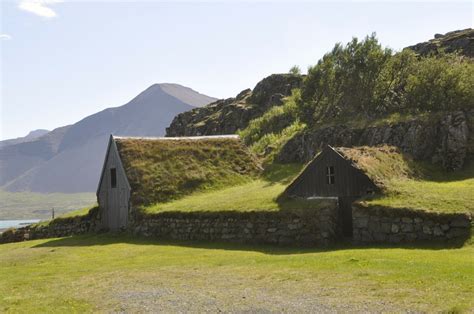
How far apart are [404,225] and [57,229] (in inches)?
1269

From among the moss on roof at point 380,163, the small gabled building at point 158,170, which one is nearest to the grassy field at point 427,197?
the moss on roof at point 380,163

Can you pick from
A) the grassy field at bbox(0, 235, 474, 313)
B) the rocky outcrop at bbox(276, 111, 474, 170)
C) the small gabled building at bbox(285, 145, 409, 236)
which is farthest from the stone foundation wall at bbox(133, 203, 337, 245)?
the rocky outcrop at bbox(276, 111, 474, 170)

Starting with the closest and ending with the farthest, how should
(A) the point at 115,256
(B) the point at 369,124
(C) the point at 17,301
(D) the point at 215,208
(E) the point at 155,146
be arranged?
(C) the point at 17,301
(A) the point at 115,256
(D) the point at 215,208
(B) the point at 369,124
(E) the point at 155,146

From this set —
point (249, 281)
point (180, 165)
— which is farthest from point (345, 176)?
point (180, 165)

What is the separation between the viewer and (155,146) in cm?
4534

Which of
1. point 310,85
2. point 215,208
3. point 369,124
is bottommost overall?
point 215,208

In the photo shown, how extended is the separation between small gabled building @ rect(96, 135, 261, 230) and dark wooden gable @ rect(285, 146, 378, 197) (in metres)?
13.0

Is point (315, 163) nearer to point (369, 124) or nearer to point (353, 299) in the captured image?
point (369, 124)

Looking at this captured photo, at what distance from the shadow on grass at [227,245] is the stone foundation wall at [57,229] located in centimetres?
241

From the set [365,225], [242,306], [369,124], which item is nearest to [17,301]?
[242,306]

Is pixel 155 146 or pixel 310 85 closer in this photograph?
pixel 155 146

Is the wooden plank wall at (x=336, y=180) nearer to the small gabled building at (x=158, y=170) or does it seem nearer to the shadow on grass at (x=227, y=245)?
the shadow on grass at (x=227, y=245)

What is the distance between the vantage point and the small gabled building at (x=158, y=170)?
131ft

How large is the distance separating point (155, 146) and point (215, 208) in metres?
14.8
